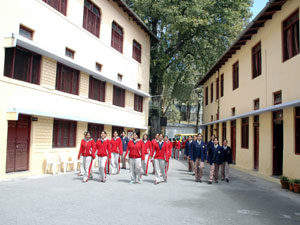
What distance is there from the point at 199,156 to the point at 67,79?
7697 mm

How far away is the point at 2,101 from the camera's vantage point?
→ 37.1 feet

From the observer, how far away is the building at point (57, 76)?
11.8 m

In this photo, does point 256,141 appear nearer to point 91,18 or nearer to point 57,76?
point 57,76

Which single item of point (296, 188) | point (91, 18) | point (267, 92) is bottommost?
point (296, 188)

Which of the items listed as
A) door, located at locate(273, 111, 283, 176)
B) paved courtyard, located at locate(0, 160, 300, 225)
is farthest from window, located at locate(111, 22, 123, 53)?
paved courtyard, located at locate(0, 160, 300, 225)

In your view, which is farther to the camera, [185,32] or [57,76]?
[185,32]

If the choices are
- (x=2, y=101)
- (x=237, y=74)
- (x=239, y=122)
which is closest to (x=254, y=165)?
(x=239, y=122)

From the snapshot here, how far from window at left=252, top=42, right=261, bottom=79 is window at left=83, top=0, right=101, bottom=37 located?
30.6 ft

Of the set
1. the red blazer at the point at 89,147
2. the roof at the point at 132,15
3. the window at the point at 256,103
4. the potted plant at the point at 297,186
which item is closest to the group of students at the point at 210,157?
the potted plant at the point at 297,186

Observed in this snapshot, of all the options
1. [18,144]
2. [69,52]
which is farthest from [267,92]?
[18,144]

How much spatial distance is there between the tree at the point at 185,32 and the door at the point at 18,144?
1612 centimetres

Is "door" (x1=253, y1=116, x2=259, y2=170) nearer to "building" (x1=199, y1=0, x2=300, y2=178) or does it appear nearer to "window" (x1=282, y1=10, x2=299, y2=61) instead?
"building" (x1=199, y1=0, x2=300, y2=178)

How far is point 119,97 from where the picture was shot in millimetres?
21891

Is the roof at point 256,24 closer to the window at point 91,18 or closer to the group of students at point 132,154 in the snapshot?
the group of students at point 132,154
